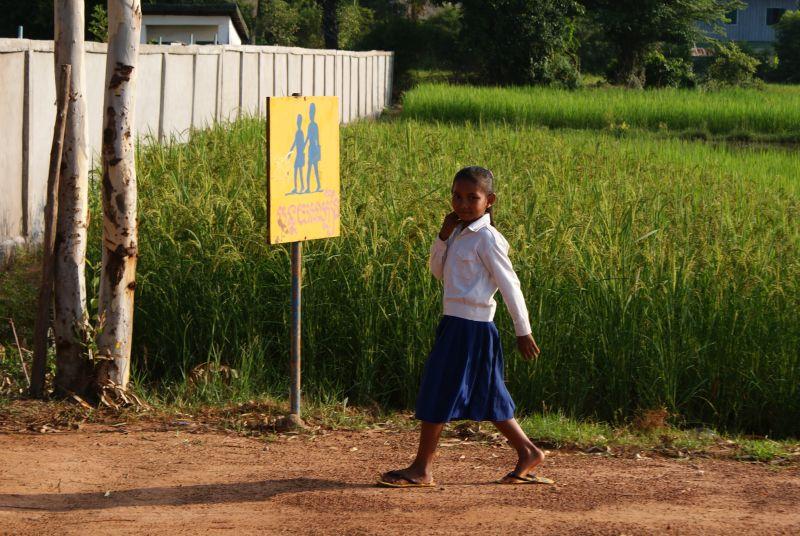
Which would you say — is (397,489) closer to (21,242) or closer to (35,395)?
(35,395)

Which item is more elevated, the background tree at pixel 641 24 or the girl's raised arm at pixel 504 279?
the background tree at pixel 641 24

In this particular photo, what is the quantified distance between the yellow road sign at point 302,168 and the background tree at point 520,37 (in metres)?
31.6

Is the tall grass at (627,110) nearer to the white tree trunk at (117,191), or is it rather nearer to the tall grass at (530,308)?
the tall grass at (530,308)

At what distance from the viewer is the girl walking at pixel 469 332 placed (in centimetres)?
467

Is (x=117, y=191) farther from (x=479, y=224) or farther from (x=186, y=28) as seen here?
(x=186, y=28)

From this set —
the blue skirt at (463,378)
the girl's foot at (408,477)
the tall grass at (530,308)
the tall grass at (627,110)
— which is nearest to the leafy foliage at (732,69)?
the tall grass at (627,110)

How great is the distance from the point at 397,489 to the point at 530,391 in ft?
7.25

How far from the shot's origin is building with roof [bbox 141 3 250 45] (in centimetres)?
3102

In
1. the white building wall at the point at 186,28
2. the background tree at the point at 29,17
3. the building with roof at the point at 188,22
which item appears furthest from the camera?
the background tree at the point at 29,17

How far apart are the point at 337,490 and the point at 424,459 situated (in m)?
0.38

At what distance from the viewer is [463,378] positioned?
4.67 meters

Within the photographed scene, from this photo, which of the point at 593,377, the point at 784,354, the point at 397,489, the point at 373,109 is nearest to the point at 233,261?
the point at 593,377

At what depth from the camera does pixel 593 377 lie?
6844 mm

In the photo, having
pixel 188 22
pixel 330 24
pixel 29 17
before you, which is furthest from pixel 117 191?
pixel 330 24
